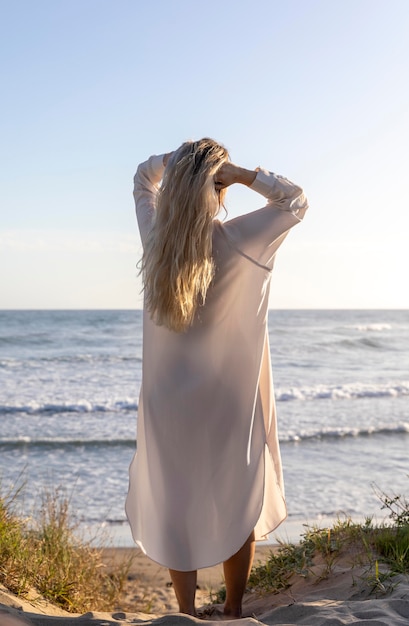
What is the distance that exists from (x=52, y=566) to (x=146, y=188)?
79.9 inches

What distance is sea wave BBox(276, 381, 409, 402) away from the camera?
14.0 meters

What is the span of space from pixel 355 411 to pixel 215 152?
10061 mm

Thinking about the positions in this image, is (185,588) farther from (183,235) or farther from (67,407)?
(67,407)

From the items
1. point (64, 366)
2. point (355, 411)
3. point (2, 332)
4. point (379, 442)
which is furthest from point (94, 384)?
point (2, 332)

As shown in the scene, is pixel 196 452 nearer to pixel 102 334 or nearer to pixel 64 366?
pixel 64 366

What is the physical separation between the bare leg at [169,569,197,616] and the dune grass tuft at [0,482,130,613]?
0.67m

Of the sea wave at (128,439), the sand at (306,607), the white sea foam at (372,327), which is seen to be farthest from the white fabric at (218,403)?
the white sea foam at (372,327)

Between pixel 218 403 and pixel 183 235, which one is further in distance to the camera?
pixel 218 403

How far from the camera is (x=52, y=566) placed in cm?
349

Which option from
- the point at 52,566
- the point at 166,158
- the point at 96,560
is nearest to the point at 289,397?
the point at 96,560

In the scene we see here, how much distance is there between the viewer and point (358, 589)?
308cm

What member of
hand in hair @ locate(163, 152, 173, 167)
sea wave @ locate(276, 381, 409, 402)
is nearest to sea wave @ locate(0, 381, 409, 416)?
sea wave @ locate(276, 381, 409, 402)

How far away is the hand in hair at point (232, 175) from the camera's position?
286cm

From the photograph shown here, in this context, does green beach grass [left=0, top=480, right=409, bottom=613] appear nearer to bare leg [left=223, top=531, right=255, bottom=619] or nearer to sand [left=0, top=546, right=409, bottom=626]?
sand [left=0, top=546, right=409, bottom=626]
